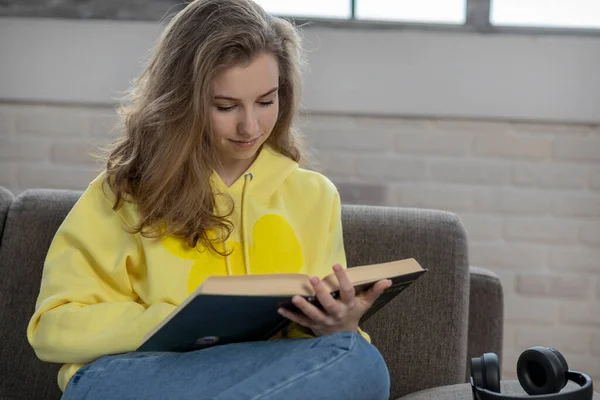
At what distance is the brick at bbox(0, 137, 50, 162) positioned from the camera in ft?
8.87

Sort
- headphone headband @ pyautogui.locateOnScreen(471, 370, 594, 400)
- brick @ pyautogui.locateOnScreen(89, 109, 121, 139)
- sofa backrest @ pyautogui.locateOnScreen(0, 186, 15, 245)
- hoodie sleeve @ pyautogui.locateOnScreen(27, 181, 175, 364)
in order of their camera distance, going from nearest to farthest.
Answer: headphone headband @ pyautogui.locateOnScreen(471, 370, 594, 400) < hoodie sleeve @ pyautogui.locateOnScreen(27, 181, 175, 364) < sofa backrest @ pyautogui.locateOnScreen(0, 186, 15, 245) < brick @ pyautogui.locateOnScreen(89, 109, 121, 139)

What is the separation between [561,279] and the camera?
2676 mm

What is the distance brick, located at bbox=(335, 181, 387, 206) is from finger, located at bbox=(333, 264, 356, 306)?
52.2 inches

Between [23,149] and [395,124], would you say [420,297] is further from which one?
[23,149]

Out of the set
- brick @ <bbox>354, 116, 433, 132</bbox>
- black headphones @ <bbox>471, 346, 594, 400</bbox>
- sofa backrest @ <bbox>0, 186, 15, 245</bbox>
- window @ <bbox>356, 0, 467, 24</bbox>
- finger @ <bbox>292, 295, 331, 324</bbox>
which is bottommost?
black headphones @ <bbox>471, 346, 594, 400</bbox>

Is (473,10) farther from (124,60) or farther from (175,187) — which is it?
(175,187)

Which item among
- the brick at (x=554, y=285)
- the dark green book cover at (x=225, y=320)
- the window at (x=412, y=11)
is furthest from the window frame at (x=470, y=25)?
the dark green book cover at (x=225, y=320)

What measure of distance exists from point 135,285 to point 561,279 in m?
1.51

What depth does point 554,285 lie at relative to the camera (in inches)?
106

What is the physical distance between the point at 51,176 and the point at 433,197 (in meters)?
1.14

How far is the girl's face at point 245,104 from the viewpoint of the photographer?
1556 mm

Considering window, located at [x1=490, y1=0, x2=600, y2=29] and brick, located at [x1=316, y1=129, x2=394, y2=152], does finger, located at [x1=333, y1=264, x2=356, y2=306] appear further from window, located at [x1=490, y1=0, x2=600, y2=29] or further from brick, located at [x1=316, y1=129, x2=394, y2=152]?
window, located at [x1=490, y1=0, x2=600, y2=29]

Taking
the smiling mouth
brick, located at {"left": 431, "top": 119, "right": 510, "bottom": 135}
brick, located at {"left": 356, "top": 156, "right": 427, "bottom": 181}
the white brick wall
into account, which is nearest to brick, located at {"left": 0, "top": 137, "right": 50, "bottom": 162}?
the white brick wall

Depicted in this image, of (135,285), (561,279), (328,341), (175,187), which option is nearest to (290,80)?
(175,187)
